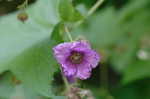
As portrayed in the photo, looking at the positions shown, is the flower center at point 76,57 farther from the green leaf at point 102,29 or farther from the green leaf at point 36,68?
the green leaf at point 102,29

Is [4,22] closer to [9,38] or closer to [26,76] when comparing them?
[9,38]

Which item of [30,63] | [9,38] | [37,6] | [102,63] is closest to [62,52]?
[30,63]

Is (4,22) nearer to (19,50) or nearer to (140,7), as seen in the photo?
(19,50)

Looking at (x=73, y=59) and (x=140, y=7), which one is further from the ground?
(x=140, y=7)

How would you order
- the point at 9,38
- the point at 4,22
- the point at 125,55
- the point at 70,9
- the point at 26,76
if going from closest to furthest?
the point at 26,76, the point at 70,9, the point at 9,38, the point at 4,22, the point at 125,55

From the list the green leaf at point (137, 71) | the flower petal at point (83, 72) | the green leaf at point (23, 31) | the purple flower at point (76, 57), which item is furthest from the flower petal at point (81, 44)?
the green leaf at point (137, 71)

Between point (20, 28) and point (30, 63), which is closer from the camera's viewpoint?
point (30, 63)

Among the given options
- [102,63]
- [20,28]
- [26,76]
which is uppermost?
[102,63]

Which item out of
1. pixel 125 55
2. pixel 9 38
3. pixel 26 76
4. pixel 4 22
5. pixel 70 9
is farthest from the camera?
pixel 125 55
